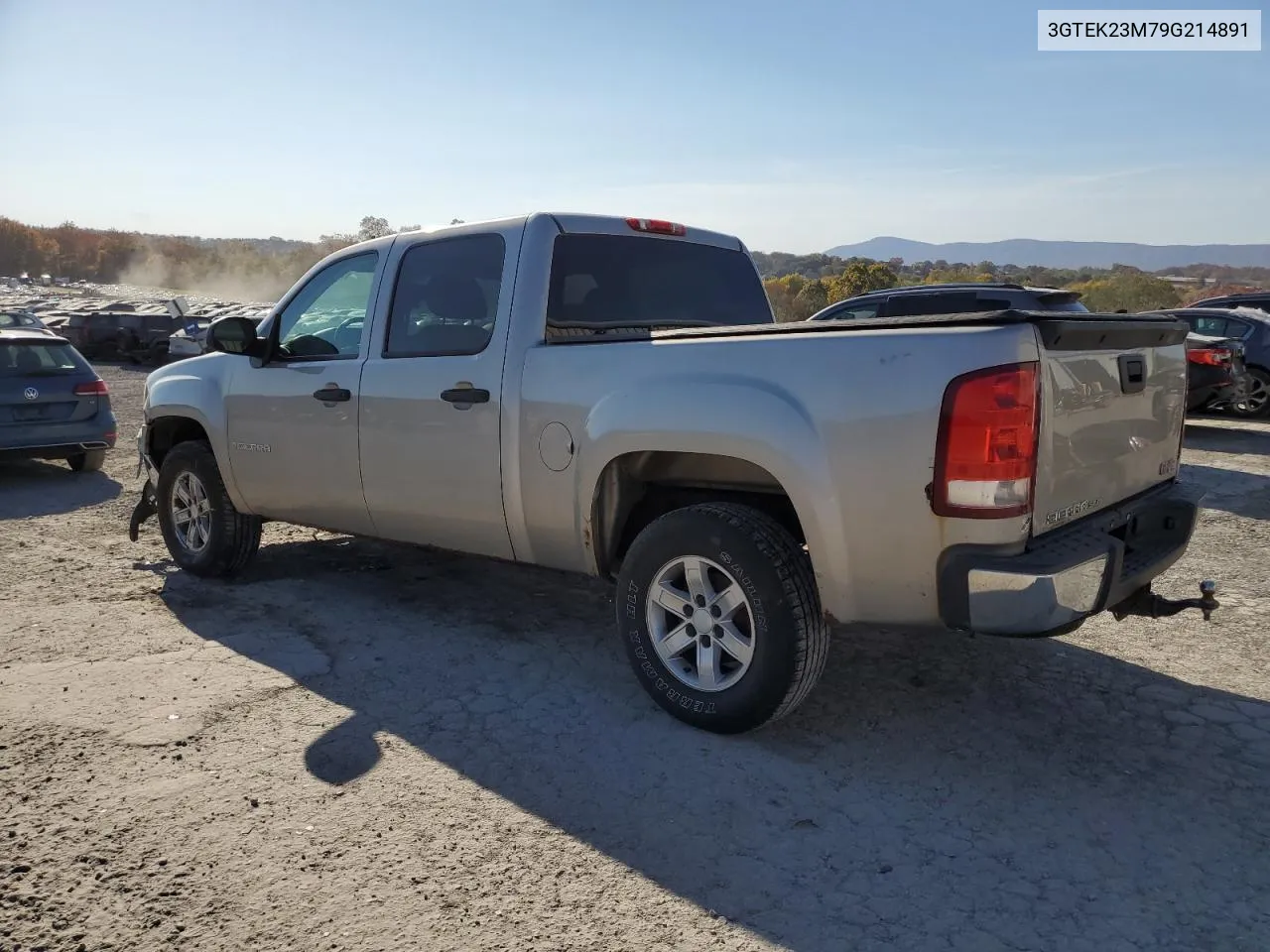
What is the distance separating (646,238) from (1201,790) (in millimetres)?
3264

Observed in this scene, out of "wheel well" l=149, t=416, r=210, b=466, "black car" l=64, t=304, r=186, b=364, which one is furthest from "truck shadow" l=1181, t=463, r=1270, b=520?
"black car" l=64, t=304, r=186, b=364

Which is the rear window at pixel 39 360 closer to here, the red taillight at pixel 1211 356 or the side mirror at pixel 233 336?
the side mirror at pixel 233 336

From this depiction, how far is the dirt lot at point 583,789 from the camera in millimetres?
2662

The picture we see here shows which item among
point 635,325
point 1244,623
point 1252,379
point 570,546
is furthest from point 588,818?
point 1252,379

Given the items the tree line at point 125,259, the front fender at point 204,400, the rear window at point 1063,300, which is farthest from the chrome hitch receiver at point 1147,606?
the tree line at point 125,259

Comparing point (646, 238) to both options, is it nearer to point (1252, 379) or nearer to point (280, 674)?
point (280, 674)

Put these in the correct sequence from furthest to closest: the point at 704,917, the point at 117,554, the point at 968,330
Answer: the point at 117,554, the point at 968,330, the point at 704,917

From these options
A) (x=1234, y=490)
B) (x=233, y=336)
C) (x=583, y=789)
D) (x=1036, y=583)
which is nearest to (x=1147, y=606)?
(x=1036, y=583)

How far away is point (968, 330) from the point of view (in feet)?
10.0

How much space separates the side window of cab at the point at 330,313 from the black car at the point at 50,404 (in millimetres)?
5478

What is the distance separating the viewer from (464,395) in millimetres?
4391

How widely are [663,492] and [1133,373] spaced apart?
1866 mm

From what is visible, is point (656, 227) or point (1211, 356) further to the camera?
point (1211, 356)

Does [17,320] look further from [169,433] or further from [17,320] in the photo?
[169,433]
